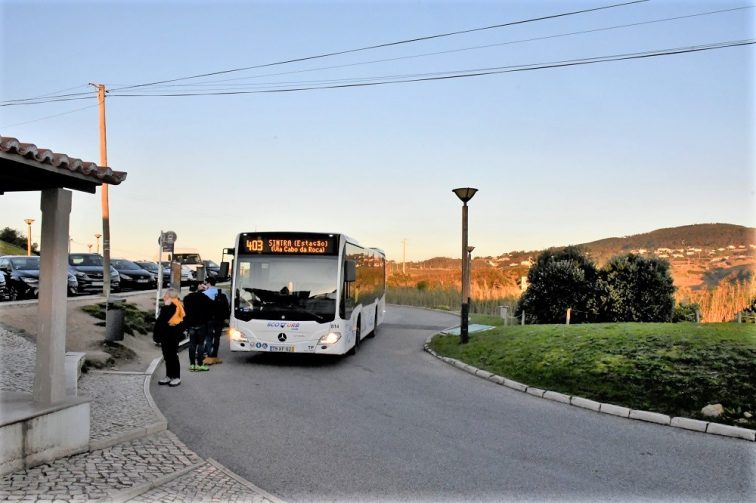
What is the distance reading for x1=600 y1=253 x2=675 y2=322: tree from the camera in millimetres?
20094

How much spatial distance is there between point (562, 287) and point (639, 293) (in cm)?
265

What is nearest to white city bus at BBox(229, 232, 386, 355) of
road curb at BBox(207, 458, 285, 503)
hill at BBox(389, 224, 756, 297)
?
road curb at BBox(207, 458, 285, 503)

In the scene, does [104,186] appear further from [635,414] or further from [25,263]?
[635,414]

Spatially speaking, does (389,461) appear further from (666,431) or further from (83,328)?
(83,328)

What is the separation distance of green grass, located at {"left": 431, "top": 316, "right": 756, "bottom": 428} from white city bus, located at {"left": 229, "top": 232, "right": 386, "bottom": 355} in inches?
139

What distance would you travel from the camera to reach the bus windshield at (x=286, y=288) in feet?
40.9

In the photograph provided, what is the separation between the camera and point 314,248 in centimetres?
1281

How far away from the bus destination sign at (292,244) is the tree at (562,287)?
1094cm

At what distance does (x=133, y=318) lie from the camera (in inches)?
712

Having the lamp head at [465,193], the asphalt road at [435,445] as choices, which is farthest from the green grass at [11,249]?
the asphalt road at [435,445]

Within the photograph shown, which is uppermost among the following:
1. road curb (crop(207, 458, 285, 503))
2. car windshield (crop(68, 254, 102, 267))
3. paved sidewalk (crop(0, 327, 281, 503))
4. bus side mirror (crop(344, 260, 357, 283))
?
car windshield (crop(68, 254, 102, 267))

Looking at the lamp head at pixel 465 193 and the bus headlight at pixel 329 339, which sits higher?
the lamp head at pixel 465 193

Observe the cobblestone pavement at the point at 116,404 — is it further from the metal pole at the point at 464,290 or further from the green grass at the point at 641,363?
the metal pole at the point at 464,290

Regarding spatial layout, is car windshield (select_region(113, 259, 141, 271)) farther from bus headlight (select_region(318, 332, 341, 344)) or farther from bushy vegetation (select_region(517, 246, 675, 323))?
bus headlight (select_region(318, 332, 341, 344))
